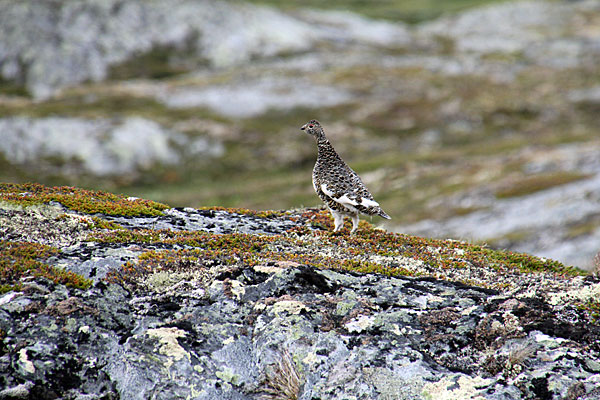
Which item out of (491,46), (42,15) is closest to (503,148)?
(491,46)

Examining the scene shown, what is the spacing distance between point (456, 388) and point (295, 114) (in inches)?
3719

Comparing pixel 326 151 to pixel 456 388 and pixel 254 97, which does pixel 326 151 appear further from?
pixel 254 97

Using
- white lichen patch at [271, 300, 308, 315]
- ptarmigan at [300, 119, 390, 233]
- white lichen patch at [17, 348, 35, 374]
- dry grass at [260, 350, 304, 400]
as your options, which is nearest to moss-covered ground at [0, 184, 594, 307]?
ptarmigan at [300, 119, 390, 233]

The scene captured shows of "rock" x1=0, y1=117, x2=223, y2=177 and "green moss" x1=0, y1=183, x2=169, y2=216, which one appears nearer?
"green moss" x1=0, y1=183, x2=169, y2=216

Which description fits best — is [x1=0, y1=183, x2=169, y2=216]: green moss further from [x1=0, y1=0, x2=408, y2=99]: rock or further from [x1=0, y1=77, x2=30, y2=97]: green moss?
[x1=0, y1=77, x2=30, y2=97]: green moss

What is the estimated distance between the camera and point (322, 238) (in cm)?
1371

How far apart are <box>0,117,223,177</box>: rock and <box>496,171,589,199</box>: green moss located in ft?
153

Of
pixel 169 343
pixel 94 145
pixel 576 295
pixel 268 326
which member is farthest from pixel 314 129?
pixel 94 145

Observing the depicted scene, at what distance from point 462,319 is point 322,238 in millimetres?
5188

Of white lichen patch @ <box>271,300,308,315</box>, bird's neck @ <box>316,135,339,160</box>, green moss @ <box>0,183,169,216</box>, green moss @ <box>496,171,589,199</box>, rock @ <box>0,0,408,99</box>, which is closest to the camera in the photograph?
white lichen patch @ <box>271,300,308,315</box>

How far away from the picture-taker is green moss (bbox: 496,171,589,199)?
50.4 meters

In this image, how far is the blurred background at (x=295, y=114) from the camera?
53.5 meters

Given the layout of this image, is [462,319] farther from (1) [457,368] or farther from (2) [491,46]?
(2) [491,46]

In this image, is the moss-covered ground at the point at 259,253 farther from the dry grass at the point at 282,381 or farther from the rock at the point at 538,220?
the rock at the point at 538,220
